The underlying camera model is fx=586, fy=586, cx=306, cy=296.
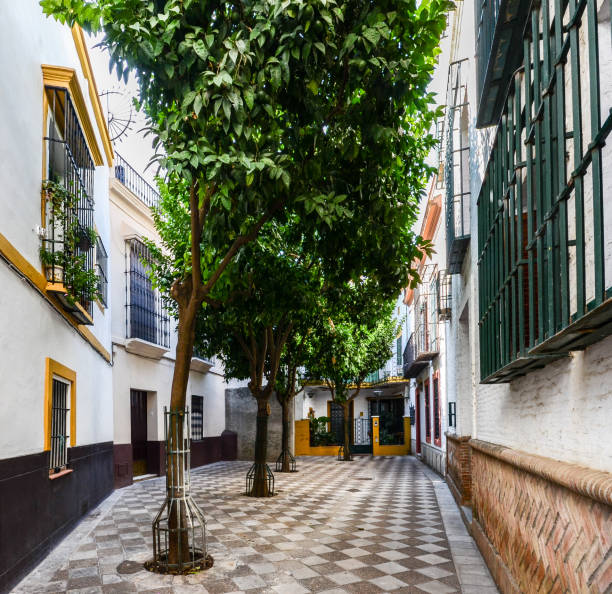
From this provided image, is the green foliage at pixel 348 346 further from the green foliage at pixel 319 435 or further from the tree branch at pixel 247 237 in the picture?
the tree branch at pixel 247 237

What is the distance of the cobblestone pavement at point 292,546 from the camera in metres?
5.70

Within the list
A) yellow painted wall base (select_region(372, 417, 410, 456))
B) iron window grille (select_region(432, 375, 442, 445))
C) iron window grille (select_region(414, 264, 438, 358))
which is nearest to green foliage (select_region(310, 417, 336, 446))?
yellow painted wall base (select_region(372, 417, 410, 456))

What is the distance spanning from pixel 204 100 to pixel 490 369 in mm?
3787

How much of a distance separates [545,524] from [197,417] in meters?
15.8

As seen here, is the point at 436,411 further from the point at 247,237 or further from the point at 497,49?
the point at 497,49

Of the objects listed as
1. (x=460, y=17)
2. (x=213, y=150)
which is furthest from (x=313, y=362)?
(x=213, y=150)

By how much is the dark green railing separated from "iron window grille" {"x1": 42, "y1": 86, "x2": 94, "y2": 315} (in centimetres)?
522

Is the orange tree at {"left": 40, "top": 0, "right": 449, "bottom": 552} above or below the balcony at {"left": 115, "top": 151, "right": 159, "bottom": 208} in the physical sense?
below

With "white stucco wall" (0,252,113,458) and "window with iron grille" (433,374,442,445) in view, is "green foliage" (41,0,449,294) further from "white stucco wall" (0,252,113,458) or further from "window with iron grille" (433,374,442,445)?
"window with iron grille" (433,374,442,445)

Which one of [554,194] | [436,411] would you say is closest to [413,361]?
[436,411]

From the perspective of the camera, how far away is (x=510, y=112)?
4.70 metres

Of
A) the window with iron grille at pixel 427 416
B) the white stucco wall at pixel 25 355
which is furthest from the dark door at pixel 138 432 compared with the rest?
the window with iron grille at pixel 427 416

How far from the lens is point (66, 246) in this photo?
7621mm

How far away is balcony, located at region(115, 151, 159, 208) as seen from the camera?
1462 cm
